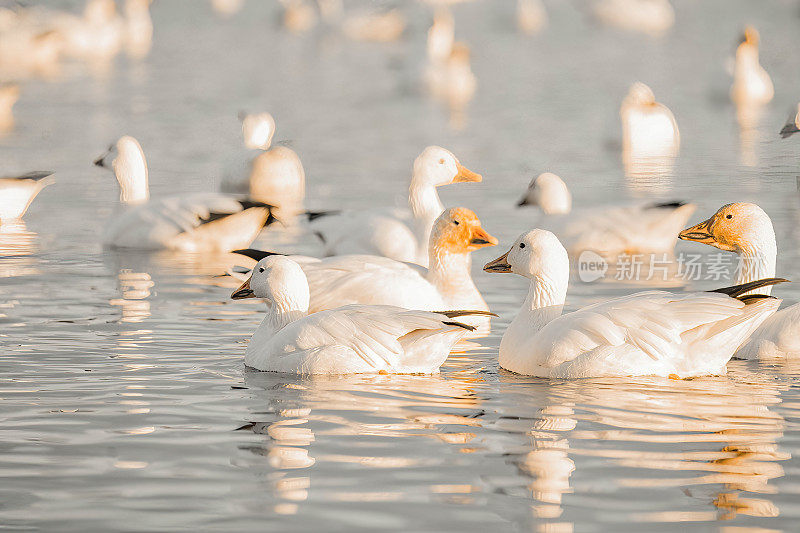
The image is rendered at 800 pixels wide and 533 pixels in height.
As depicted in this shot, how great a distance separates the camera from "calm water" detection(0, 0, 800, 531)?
5438 mm

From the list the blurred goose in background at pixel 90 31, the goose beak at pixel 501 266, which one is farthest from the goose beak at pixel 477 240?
the blurred goose in background at pixel 90 31

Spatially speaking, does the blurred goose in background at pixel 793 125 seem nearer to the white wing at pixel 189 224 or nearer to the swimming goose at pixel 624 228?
the swimming goose at pixel 624 228

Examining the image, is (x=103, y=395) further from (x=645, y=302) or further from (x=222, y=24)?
(x=222, y=24)

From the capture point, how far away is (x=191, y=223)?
39.8 ft

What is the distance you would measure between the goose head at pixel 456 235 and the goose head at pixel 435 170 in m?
1.73

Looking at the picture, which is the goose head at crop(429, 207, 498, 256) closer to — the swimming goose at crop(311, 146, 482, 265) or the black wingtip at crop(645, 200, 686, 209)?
the swimming goose at crop(311, 146, 482, 265)

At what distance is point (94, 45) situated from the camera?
3262cm

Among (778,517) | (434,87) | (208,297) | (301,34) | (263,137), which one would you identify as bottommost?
(778,517)

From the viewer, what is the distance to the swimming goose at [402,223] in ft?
36.3

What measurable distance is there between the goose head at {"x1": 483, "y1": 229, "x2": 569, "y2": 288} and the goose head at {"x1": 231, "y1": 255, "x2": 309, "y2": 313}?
4.20 ft

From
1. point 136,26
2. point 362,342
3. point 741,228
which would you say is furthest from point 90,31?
point 362,342

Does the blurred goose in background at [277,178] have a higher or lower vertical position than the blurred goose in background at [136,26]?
lower

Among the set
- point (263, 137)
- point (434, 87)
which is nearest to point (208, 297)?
point (263, 137)

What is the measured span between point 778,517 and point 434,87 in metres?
21.2
